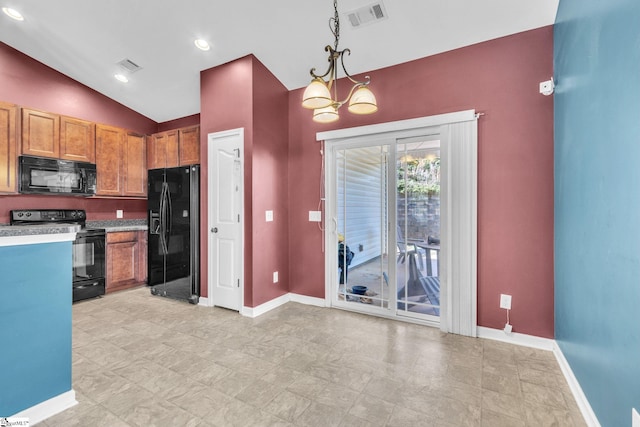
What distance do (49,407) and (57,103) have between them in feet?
13.4

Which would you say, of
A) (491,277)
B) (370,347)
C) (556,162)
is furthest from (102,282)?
(556,162)

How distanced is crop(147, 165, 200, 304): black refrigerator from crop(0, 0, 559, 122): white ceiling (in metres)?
1.40

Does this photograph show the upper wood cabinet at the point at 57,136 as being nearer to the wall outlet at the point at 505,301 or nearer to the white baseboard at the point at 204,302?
the white baseboard at the point at 204,302

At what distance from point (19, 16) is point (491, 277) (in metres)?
5.71

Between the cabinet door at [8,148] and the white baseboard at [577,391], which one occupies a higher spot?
the cabinet door at [8,148]

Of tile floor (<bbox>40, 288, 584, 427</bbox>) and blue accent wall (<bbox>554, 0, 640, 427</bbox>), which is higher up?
blue accent wall (<bbox>554, 0, 640, 427</bbox>)

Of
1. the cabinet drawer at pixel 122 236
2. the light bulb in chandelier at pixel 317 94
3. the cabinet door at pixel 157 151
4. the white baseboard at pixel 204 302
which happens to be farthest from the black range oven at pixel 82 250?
the light bulb in chandelier at pixel 317 94

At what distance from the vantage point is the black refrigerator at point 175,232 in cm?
385

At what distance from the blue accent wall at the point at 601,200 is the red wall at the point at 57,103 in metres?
5.75

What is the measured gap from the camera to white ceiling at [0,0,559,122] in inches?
102

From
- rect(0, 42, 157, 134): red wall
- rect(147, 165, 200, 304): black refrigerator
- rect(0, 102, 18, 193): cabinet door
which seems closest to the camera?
rect(0, 102, 18, 193): cabinet door

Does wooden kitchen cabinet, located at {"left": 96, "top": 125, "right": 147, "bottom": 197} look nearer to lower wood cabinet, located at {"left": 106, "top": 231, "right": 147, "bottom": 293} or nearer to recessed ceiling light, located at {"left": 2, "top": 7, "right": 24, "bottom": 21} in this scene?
lower wood cabinet, located at {"left": 106, "top": 231, "right": 147, "bottom": 293}

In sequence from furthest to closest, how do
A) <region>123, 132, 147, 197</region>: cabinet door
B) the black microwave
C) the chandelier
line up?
<region>123, 132, 147, 197</region>: cabinet door
the black microwave
the chandelier

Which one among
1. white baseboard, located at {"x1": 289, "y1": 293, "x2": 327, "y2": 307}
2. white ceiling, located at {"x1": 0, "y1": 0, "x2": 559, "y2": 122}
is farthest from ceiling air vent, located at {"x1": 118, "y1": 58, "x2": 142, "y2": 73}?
white baseboard, located at {"x1": 289, "y1": 293, "x2": 327, "y2": 307}
